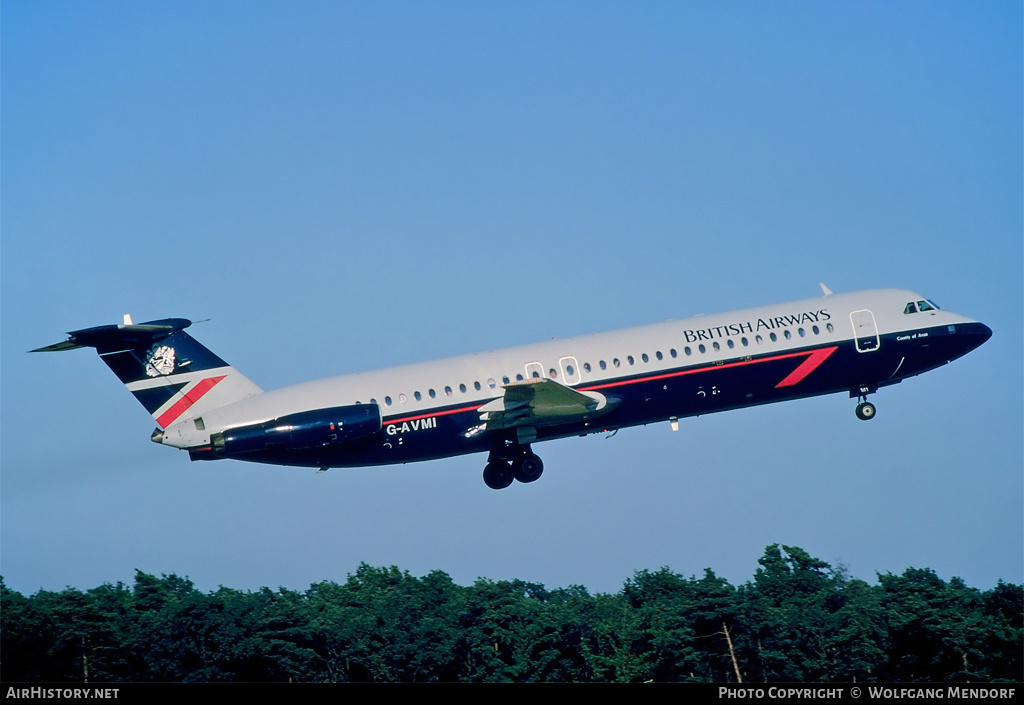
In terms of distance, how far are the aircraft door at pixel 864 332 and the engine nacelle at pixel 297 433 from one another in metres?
17.1

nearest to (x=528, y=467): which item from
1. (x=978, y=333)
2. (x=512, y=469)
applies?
(x=512, y=469)

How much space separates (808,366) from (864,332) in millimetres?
2473

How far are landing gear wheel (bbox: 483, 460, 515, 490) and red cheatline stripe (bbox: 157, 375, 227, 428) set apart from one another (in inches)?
389

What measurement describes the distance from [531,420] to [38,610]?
948 inches

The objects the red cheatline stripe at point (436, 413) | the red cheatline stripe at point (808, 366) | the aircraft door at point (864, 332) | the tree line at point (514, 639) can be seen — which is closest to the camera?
the red cheatline stripe at point (436, 413)

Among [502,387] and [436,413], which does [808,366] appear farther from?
[436,413]

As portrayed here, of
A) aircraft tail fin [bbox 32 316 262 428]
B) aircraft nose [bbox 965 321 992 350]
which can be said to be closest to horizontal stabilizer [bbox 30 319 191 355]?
aircraft tail fin [bbox 32 316 262 428]

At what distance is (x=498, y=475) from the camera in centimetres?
5266

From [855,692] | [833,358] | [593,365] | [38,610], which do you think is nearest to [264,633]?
[38,610]

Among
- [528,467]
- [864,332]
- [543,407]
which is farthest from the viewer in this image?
[864,332]

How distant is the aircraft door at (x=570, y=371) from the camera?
49.9 meters

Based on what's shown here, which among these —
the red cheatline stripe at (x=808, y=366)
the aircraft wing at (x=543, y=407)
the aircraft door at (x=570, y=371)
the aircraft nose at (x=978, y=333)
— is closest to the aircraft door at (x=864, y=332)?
the red cheatline stripe at (x=808, y=366)

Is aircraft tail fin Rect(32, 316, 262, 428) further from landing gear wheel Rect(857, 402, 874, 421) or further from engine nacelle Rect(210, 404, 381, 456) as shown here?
landing gear wheel Rect(857, 402, 874, 421)

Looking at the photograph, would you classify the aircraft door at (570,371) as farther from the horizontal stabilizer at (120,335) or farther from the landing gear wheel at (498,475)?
the horizontal stabilizer at (120,335)
